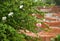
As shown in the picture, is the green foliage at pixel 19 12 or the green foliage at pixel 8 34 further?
the green foliage at pixel 19 12

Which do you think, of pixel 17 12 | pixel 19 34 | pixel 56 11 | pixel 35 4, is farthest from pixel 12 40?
pixel 56 11

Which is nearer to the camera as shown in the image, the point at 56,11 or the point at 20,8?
the point at 20,8

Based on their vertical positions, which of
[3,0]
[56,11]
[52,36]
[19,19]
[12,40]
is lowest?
[56,11]

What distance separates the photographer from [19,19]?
104 inches

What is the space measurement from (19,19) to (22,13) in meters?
0.06

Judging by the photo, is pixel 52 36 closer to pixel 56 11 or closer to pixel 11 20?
pixel 11 20

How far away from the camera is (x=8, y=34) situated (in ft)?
8.31

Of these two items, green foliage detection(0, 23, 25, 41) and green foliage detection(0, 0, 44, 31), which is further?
green foliage detection(0, 0, 44, 31)

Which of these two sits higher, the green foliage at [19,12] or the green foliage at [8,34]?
the green foliage at [19,12]

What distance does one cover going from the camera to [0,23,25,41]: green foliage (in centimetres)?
239

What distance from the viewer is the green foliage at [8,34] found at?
7.85 feet

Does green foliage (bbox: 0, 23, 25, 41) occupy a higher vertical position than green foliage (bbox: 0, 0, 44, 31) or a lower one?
lower

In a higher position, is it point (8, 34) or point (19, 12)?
point (19, 12)

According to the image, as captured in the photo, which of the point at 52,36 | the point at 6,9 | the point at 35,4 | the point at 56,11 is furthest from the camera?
the point at 56,11
